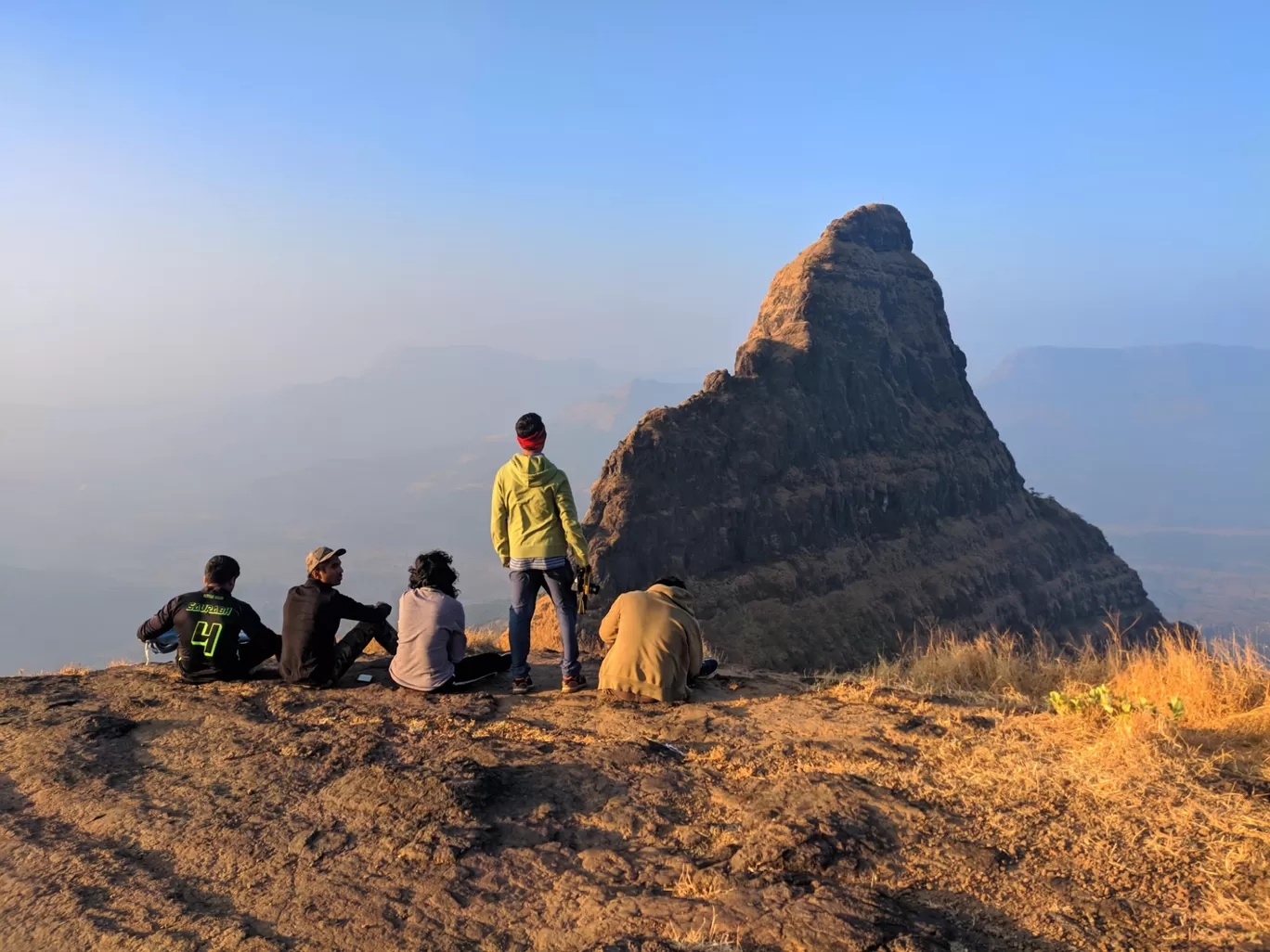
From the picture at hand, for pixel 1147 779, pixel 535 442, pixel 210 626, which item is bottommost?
pixel 1147 779

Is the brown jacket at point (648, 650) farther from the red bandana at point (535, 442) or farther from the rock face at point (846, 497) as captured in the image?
the rock face at point (846, 497)

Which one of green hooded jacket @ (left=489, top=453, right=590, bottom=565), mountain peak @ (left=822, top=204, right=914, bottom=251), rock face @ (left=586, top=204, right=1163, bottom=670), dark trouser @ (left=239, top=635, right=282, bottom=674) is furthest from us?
mountain peak @ (left=822, top=204, right=914, bottom=251)

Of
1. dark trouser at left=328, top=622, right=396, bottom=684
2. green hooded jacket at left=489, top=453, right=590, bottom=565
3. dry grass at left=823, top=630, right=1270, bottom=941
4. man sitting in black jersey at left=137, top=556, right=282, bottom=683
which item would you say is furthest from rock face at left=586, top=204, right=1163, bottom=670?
man sitting in black jersey at left=137, top=556, right=282, bottom=683

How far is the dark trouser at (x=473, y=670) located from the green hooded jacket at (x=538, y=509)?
3.97ft

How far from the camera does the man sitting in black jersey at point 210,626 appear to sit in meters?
7.64

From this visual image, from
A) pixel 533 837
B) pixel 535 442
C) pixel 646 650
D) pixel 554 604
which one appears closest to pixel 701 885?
pixel 533 837

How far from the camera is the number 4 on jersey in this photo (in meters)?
7.66

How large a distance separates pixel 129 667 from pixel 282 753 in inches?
167

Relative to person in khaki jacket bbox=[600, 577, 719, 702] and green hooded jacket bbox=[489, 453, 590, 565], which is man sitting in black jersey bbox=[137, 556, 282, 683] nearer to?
green hooded jacket bbox=[489, 453, 590, 565]

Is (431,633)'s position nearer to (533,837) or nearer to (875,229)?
(533,837)

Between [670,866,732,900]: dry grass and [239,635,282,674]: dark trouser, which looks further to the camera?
[239,635,282,674]: dark trouser

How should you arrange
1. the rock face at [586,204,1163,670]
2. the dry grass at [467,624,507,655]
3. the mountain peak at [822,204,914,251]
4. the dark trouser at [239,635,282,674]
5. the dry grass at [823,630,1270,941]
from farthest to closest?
the mountain peak at [822,204,914,251]
the rock face at [586,204,1163,670]
the dry grass at [467,624,507,655]
the dark trouser at [239,635,282,674]
the dry grass at [823,630,1270,941]

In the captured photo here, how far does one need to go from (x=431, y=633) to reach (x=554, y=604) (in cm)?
123

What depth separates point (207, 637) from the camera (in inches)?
303
